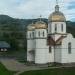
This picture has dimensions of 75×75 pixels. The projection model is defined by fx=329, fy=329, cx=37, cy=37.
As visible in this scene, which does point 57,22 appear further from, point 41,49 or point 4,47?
point 4,47

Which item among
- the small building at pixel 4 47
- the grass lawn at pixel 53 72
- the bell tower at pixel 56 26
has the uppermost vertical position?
the bell tower at pixel 56 26

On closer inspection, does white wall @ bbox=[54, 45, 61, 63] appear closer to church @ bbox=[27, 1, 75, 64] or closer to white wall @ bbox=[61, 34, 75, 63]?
church @ bbox=[27, 1, 75, 64]

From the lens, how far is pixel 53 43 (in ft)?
135

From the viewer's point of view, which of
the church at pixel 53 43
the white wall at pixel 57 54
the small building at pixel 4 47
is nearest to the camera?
the church at pixel 53 43

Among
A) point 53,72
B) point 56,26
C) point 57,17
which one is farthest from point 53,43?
point 53,72

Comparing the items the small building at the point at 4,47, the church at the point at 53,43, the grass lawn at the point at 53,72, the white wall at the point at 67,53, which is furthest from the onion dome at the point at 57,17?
the small building at the point at 4,47

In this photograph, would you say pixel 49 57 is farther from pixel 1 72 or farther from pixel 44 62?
pixel 1 72

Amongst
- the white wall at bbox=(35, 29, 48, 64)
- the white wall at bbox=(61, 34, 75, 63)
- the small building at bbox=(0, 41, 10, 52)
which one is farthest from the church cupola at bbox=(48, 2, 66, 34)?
the small building at bbox=(0, 41, 10, 52)

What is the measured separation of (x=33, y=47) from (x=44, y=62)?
11.4ft

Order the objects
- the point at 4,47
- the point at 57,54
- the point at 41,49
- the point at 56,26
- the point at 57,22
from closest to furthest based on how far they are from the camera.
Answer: the point at 41,49 → the point at 57,54 → the point at 57,22 → the point at 56,26 → the point at 4,47

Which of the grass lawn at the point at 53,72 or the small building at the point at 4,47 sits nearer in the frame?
the grass lawn at the point at 53,72

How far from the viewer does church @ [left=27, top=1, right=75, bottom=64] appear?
39969mm

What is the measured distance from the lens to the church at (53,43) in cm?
3997

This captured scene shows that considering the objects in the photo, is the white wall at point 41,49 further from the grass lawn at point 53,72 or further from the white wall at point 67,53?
the grass lawn at point 53,72
